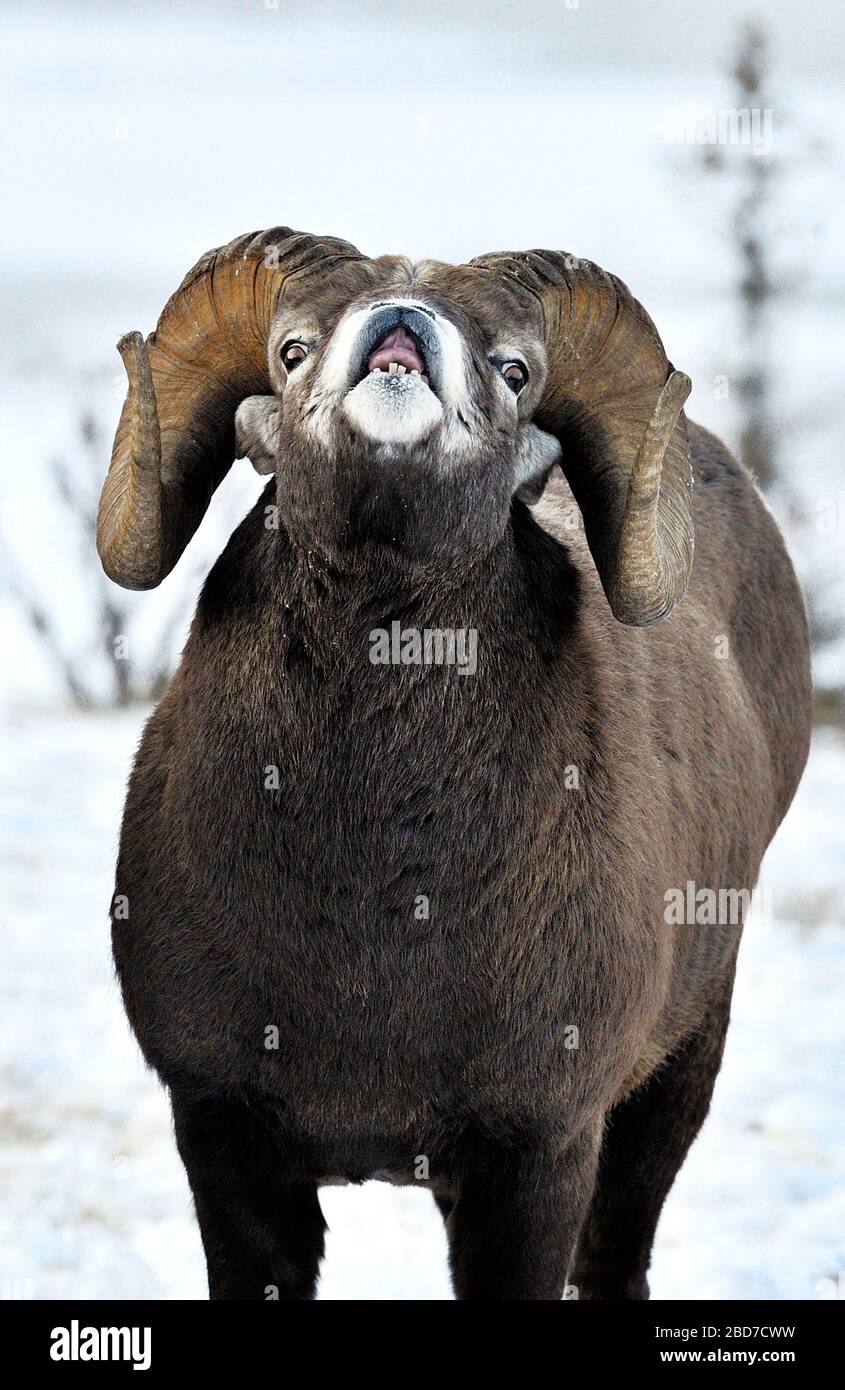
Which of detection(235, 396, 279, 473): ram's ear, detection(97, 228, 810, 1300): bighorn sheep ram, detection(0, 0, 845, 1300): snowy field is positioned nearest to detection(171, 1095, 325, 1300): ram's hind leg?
detection(97, 228, 810, 1300): bighorn sheep ram

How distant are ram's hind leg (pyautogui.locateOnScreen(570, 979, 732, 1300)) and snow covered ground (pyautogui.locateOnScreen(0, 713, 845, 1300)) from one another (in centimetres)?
41

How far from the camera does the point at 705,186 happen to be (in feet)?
57.3

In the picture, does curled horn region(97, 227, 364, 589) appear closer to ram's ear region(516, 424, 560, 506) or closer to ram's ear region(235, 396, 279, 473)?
ram's ear region(235, 396, 279, 473)

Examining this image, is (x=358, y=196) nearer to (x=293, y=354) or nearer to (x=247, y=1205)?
(x=293, y=354)

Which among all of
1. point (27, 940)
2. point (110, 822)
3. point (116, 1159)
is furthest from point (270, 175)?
point (116, 1159)

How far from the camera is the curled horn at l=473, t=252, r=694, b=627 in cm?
437

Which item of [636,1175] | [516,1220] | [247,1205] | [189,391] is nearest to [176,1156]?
[636,1175]

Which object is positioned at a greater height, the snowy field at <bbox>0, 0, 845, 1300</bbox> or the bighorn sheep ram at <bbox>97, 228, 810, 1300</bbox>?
the snowy field at <bbox>0, 0, 845, 1300</bbox>

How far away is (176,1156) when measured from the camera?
22.4 feet

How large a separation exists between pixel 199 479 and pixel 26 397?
39.5 feet

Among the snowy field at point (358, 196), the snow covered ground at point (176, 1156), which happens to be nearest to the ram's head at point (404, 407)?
the snow covered ground at point (176, 1156)

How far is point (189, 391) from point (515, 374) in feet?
3.04
